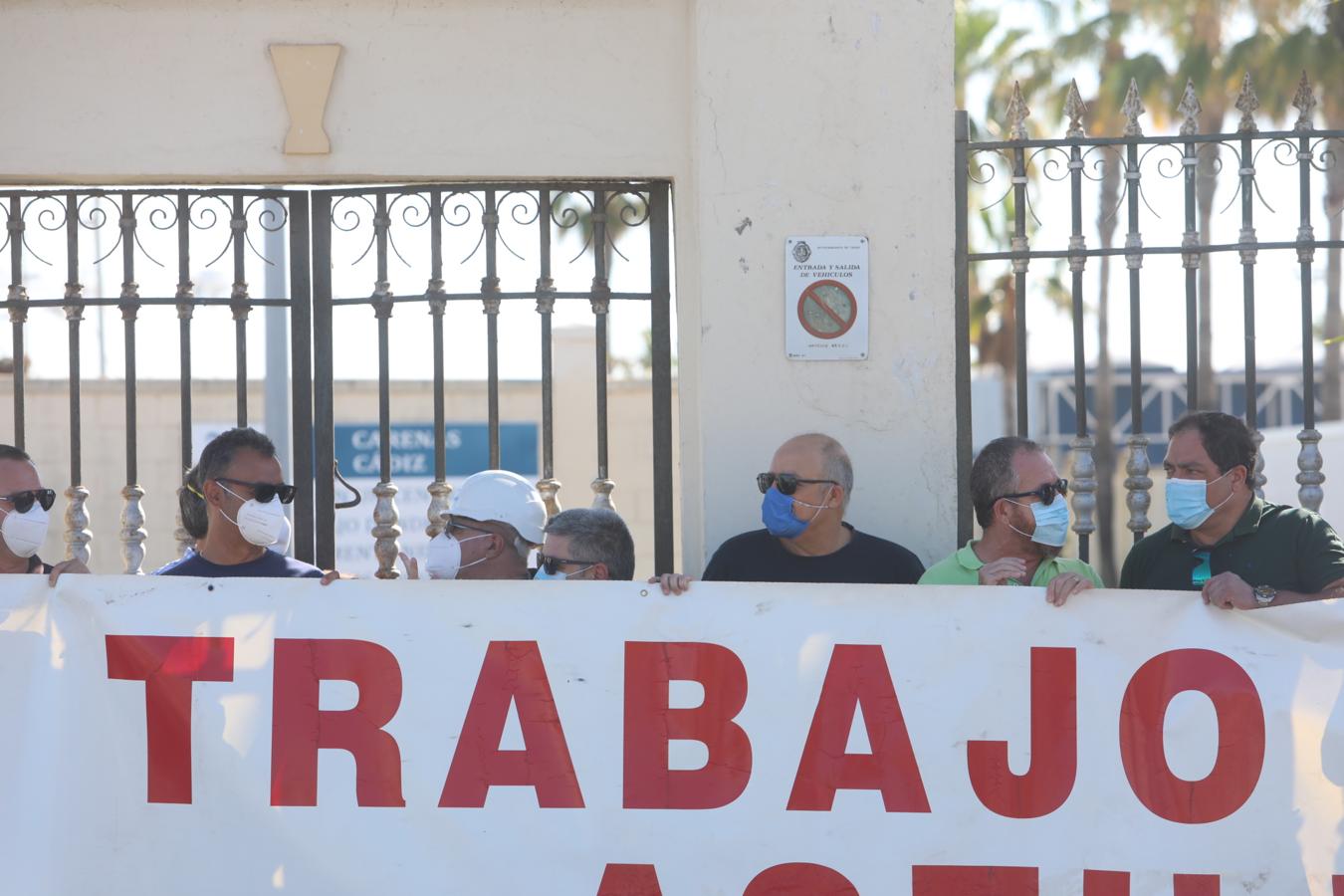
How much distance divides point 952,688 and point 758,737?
51 centimetres

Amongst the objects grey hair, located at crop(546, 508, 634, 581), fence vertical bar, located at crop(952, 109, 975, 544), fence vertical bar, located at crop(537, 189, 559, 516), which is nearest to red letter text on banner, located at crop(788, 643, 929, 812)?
grey hair, located at crop(546, 508, 634, 581)

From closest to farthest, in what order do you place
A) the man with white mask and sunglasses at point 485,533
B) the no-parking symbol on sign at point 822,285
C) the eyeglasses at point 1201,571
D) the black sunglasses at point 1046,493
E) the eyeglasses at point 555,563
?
the black sunglasses at point 1046,493 < the eyeglasses at point 1201,571 < the eyeglasses at point 555,563 < the man with white mask and sunglasses at point 485,533 < the no-parking symbol on sign at point 822,285

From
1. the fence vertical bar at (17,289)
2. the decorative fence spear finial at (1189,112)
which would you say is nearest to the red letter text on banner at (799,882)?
the decorative fence spear finial at (1189,112)

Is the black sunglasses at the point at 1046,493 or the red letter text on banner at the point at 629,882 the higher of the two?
the black sunglasses at the point at 1046,493

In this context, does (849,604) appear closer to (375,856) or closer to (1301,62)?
(375,856)

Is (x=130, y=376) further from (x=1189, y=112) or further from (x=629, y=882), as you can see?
(x=1189, y=112)

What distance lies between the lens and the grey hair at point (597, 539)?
4.42 m

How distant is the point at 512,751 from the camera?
4086mm

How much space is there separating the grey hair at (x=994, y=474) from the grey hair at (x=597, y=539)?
982 mm

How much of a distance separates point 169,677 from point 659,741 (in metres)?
1.29

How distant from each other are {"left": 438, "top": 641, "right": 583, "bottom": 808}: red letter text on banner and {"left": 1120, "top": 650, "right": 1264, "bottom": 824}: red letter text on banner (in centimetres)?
142

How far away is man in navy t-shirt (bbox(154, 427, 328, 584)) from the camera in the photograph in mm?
4473

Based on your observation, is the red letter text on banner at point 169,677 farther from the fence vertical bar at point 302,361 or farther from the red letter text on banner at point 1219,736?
the red letter text on banner at point 1219,736

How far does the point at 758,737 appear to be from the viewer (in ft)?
13.4
